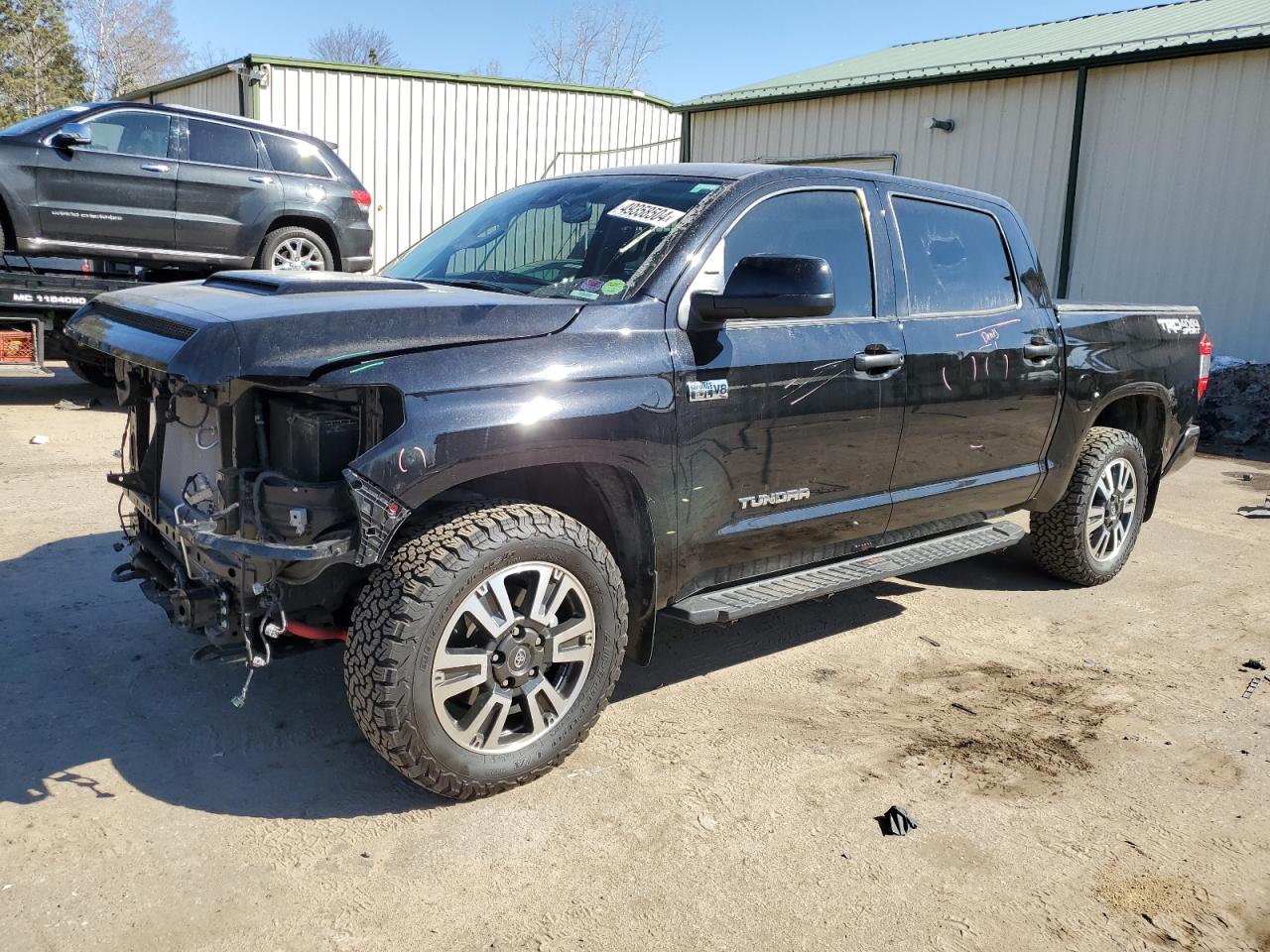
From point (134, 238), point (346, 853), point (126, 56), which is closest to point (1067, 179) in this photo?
point (134, 238)

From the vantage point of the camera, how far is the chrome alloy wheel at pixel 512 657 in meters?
3.11

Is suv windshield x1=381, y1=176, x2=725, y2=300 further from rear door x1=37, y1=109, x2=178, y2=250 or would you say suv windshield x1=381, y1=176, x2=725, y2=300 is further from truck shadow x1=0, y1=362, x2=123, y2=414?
rear door x1=37, y1=109, x2=178, y2=250

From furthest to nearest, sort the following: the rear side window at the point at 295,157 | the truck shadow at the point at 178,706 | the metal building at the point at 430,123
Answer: the metal building at the point at 430,123 → the rear side window at the point at 295,157 → the truck shadow at the point at 178,706

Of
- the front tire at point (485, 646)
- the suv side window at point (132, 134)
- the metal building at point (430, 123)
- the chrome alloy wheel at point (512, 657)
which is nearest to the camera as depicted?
the front tire at point (485, 646)

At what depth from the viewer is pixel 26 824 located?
9.81 ft

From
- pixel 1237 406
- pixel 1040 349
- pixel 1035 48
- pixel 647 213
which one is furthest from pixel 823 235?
pixel 1035 48

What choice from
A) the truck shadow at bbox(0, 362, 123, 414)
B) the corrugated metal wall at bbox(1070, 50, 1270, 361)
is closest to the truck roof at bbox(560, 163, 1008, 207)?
the truck shadow at bbox(0, 362, 123, 414)

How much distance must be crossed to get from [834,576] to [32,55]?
4649 centimetres

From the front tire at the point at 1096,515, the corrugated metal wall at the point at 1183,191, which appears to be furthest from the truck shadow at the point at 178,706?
the corrugated metal wall at the point at 1183,191

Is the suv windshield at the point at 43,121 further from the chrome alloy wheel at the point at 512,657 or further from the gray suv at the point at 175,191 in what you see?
the chrome alloy wheel at the point at 512,657

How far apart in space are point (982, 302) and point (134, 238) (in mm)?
8184

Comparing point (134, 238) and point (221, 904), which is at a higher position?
point (134, 238)

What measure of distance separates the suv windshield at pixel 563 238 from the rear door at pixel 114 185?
21.1 ft

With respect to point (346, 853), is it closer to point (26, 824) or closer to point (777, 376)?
point (26, 824)
